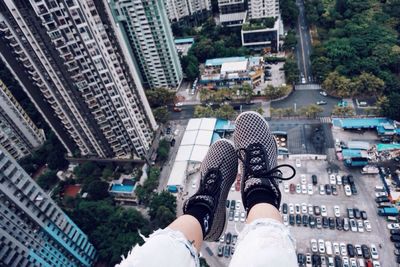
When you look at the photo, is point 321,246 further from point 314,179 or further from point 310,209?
point 314,179

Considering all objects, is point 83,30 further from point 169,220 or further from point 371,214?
point 371,214

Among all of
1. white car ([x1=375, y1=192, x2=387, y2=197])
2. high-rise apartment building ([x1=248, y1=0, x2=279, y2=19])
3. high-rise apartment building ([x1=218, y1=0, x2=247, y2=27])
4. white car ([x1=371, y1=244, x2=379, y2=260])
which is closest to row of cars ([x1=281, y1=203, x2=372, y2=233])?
white car ([x1=371, y1=244, x2=379, y2=260])

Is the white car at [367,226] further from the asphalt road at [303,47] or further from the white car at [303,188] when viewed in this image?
the asphalt road at [303,47]

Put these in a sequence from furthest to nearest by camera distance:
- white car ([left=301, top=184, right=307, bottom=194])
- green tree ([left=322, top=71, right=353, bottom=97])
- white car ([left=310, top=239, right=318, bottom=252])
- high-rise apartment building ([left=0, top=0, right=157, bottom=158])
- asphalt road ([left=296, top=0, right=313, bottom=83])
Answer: asphalt road ([left=296, top=0, right=313, bottom=83]) → green tree ([left=322, top=71, right=353, bottom=97]) → white car ([left=301, top=184, right=307, bottom=194]) → white car ([left=310, top=239, right=318, bottom=252]) → high-rise apartment building ([left=0, top=0, right=157, bottom=158])

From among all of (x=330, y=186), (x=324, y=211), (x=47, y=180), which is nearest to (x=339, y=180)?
(x=330, y=186)

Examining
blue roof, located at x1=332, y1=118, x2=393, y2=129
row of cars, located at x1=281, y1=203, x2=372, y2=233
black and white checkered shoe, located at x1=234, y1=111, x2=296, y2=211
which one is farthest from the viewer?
blue roof, located at x1=332, y1=118, x2=393, y2=129

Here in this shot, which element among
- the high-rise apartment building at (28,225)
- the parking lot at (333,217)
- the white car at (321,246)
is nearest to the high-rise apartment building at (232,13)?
the parking lot at (333,217)

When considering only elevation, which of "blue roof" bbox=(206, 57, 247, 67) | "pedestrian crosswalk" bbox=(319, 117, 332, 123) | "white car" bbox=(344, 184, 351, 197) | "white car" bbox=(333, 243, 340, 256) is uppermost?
"blue roof" bbox=(206, 57, 247, 67)

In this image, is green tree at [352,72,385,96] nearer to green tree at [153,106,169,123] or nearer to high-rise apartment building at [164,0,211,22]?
green tree at [153,106,169,123]
